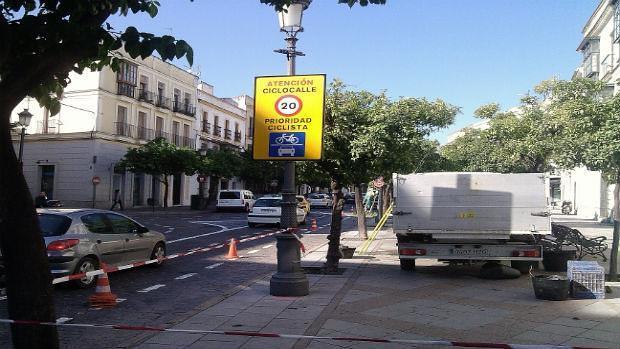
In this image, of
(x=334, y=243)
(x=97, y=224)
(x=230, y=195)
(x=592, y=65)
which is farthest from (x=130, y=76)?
(x=334, y=243)

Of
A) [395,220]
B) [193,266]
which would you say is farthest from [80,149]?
[395,220]

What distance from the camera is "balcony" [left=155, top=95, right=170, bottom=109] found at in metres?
43.3

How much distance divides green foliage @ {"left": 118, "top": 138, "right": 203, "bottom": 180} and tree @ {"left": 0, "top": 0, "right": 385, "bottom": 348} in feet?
108

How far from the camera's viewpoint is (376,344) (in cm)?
583

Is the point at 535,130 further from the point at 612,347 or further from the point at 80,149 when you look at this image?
the point at 80,149

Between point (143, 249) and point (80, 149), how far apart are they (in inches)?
1137

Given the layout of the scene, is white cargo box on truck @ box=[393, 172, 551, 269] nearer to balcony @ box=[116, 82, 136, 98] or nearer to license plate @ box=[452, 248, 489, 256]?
license plate @ box=[452, 248, 489, 256]

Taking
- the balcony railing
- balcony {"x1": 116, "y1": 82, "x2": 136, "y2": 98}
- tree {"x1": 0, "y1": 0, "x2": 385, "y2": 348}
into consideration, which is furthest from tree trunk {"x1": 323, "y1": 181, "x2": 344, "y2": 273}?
balcony {"x1": 116, "y1": 82, "x2": 136, "y2": 98}

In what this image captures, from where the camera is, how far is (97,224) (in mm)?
10031

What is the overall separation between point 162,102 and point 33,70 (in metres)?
41.4

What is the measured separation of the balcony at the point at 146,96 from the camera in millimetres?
41156

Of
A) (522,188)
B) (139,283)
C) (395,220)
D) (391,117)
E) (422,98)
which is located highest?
(422,98)

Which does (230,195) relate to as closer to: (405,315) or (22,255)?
(405,315)

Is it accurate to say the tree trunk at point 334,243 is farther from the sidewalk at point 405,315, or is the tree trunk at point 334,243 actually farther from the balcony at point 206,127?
the balcony at point 206,127
